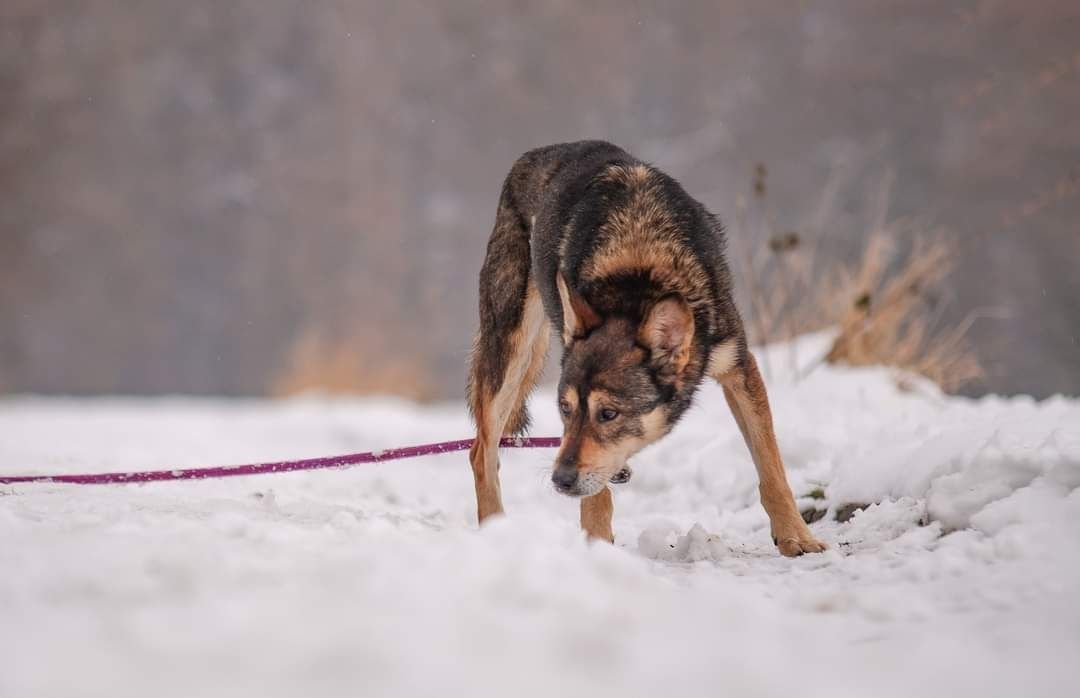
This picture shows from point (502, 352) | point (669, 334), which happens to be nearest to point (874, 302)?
point (502, 352)

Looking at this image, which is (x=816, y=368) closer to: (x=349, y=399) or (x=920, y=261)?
(x=920, y=261)

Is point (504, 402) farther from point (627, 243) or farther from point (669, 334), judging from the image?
point (669, 334)

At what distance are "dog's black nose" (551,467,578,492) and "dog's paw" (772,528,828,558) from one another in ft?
2.44

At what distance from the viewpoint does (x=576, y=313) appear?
3299 millimetres

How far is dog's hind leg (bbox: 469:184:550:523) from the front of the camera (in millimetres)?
4023

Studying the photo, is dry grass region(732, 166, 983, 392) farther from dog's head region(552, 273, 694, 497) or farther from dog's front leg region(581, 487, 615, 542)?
dog's head region(552, 273, 694, 497)

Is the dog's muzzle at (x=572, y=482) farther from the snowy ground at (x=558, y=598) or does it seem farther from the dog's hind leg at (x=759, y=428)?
the dog's hind leg at (x=759, y=428)

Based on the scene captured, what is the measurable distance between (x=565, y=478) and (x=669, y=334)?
24.4 inches

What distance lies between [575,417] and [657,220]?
0.91 m

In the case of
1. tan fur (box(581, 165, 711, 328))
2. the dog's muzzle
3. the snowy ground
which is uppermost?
tan fur (box(581, 165, 711, 328))

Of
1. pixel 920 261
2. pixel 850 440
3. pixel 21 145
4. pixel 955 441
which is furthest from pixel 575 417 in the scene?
pixel 21 145

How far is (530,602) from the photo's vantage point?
5.39ft

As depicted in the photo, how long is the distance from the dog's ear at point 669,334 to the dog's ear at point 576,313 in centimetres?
18

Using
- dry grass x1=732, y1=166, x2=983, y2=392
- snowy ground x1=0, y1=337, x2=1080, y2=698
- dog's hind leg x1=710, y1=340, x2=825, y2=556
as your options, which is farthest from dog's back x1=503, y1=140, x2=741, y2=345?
dry grass x1=732, y1=166, x2=983, y2=392
